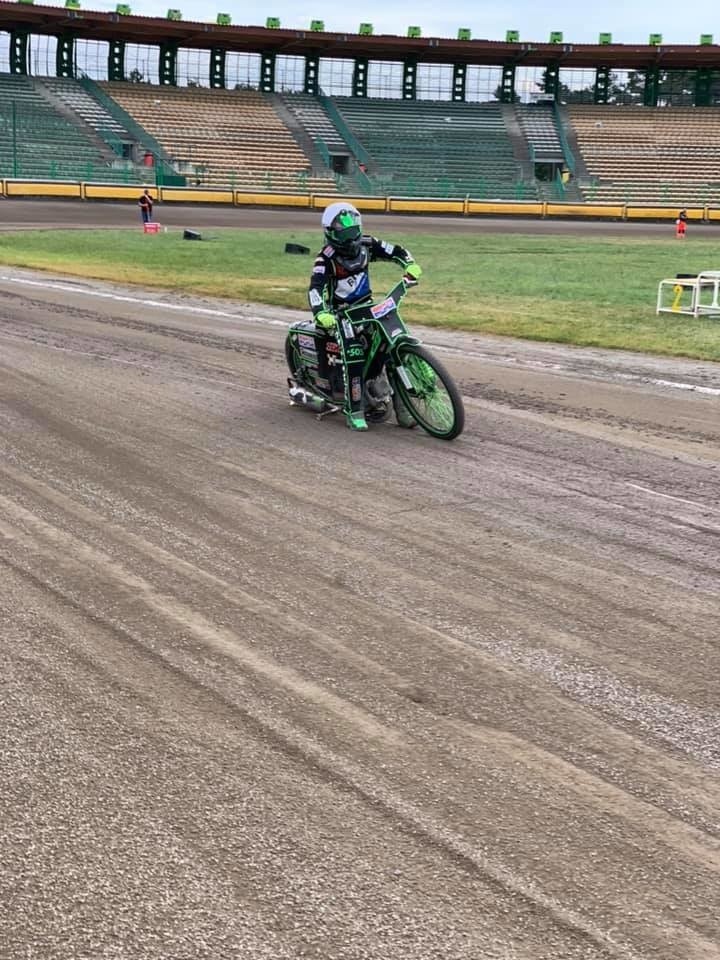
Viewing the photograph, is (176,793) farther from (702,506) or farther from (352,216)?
(352,216)

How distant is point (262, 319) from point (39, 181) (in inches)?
1559

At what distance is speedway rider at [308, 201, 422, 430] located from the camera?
8.28 meters

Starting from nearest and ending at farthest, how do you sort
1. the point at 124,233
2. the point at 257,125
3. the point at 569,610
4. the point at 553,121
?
the point at 569,610 < the point at 124,233 < the point at 257,125 < the point at 553,121

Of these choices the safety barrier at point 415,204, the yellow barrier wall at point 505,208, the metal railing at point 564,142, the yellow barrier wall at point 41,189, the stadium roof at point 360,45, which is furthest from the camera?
the metal railing at point 564,142

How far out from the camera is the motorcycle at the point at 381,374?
8000mm

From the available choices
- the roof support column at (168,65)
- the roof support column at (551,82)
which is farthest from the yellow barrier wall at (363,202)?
the roof support column at (551,82)

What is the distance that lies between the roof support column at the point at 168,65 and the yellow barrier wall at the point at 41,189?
76.8 feet

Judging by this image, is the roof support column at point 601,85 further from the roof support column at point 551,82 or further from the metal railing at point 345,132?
the metal railing at point 345,132

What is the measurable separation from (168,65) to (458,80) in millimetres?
20153

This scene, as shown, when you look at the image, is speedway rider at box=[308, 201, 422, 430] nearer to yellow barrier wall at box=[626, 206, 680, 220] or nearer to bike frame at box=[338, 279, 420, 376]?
bike frame at box=[338, 279, 420, 376]

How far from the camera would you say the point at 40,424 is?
26.2 feet

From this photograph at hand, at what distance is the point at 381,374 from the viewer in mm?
8555

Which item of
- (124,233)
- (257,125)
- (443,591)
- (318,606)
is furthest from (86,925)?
(257,125)

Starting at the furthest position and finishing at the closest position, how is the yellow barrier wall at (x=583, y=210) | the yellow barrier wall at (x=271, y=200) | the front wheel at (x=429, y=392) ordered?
the yellow barrier wall at (x=583, y=210) → the yellow barrier wall at (x=271, y=200) → the front wheel at (x=429, y=392)
